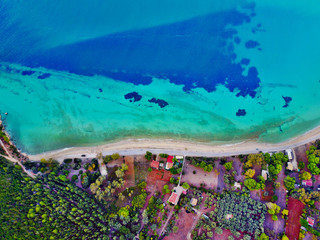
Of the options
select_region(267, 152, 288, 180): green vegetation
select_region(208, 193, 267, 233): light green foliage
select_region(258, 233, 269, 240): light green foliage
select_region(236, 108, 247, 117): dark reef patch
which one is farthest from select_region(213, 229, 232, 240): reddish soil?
select_region(236, 108, 247, 117): dark reef patch

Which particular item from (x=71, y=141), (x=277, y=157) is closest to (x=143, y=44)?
(x=71, y=141)

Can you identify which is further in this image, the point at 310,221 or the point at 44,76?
the point at 44,76

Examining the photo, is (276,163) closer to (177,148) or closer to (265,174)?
(265,174)

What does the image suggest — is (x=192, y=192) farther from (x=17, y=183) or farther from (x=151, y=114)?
(x=17, y=183)

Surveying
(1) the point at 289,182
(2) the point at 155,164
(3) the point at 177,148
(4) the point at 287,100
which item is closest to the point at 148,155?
(2) the point at 155,164

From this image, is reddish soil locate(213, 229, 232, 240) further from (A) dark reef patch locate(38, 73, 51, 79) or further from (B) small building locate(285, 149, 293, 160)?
(A) dark reef patch locate(38, 73, 51, 79)

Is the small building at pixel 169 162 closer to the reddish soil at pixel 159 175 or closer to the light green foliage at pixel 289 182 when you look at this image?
the reddish soil at pixel 159 175
